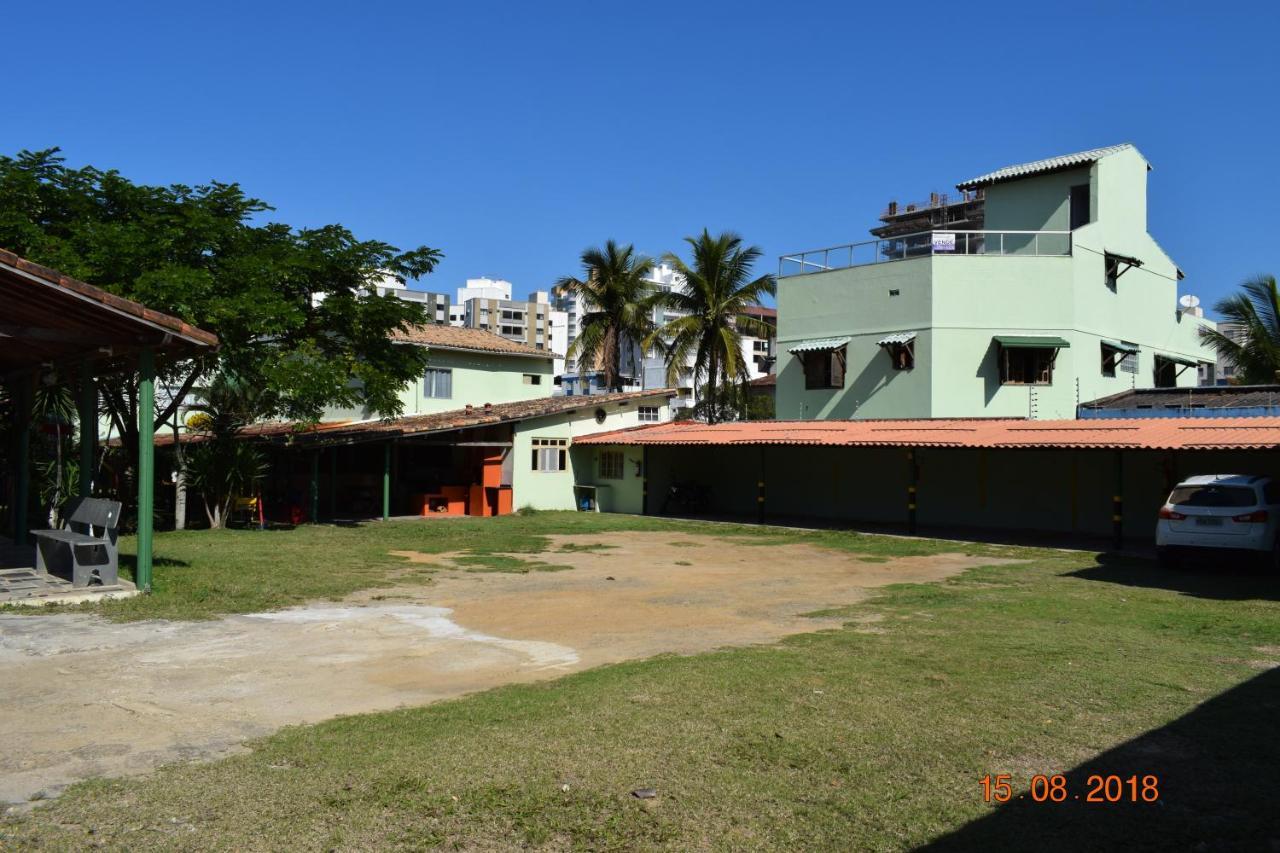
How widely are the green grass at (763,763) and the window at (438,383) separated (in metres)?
28.0

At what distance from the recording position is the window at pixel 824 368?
31328 mm

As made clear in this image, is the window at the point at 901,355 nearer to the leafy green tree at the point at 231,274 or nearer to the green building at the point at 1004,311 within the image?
the green building at the point at 1004,311

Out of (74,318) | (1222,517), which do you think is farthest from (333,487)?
(1222,517)

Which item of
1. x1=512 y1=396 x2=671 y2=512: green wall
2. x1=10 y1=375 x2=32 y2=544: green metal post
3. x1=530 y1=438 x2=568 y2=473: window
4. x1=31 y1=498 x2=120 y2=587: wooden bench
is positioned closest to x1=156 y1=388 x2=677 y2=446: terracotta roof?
x1=512 y1=396 x2=671 y2=512: green wall

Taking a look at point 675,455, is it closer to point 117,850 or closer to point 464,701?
point 464,701

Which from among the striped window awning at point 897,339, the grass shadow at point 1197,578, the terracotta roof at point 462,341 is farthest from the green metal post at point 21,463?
the striped window awning at point 897,339

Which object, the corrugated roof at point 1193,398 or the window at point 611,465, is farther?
the window at point 611,465

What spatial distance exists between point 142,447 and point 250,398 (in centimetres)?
1332

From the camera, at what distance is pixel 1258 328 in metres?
28.3

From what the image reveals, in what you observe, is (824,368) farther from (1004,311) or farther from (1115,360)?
(1115,360)

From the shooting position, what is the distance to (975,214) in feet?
270

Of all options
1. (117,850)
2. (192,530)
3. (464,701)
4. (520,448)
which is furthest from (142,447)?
(520,448)

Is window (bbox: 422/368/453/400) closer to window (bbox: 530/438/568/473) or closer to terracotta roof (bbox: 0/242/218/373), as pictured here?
window (bbox: 530/438/568/473)

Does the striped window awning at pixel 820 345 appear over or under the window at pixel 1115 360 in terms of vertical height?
over
